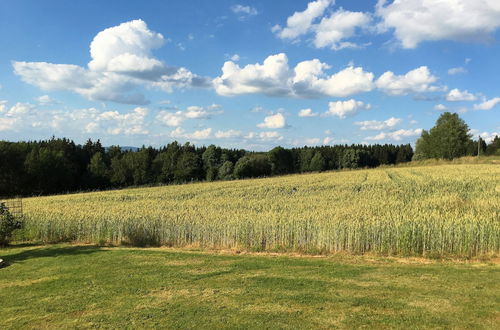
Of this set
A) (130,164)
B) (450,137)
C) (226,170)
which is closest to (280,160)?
(226,170)

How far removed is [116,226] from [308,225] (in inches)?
358

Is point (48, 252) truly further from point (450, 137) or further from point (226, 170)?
point (450, 137)

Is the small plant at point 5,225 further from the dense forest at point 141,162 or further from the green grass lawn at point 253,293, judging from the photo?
the dense forest at point 141,162

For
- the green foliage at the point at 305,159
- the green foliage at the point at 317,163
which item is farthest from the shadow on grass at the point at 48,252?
the green foliage at the point at 305,159

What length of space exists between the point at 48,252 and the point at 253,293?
35.6 ft

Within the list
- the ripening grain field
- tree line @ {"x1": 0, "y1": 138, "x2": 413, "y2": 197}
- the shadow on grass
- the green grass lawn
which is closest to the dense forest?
tree line @ {"x1": 0, "y1": 138, "x2": 413, "y2": 197}

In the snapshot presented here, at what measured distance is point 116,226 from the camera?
697 inches

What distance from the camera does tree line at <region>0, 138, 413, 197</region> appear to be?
69.4 meters

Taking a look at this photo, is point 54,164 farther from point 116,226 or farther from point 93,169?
point 116,226

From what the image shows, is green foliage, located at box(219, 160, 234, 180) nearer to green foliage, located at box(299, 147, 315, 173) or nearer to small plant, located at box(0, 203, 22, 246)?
green foliage, located at box(299, 147, 315, 173)

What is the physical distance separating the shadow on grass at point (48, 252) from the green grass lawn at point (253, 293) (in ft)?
6.72

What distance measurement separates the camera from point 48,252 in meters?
15.4

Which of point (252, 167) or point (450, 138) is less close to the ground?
point (450, 138)

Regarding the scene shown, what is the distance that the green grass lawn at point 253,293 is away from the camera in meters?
6.81
